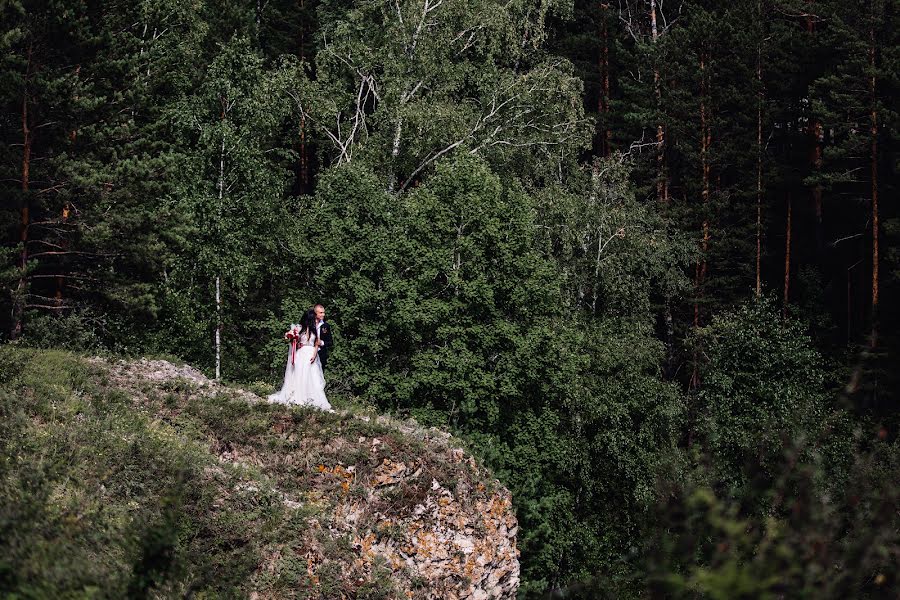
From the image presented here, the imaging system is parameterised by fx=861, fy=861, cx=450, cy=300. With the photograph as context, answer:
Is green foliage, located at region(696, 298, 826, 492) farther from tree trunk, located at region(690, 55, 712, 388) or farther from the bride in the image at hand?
the bride

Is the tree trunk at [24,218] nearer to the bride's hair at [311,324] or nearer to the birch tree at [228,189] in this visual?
the birch tree at [228,189]

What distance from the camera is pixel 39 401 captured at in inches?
538

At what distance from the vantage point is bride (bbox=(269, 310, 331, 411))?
55.8 ft

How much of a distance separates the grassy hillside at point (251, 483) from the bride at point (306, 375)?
2.68ft

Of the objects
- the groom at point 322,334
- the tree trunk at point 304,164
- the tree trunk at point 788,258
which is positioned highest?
the tree trunk at point 304,164

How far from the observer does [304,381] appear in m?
17.1

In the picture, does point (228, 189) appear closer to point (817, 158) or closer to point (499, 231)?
point (499, 231)

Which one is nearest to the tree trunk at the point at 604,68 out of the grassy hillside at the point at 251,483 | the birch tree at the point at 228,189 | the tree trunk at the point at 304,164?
the tree trunk at the point at 304,164

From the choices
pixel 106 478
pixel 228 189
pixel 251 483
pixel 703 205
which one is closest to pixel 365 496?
pixel 251 483

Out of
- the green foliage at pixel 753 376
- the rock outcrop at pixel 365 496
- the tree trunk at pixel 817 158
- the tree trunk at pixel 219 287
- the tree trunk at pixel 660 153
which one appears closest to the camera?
the rock outcrop at pixel 365 496

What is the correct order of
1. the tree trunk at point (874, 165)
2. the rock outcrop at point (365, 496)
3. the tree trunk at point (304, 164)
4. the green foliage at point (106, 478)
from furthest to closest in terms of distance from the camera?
1. the tree trunk at point (304, 164)
2. the tree trunk at point (874, 165)
3. the rock outcrop at point (365, 496)
4. the green foliage at point (106, 478)

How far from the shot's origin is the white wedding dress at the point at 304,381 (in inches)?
669

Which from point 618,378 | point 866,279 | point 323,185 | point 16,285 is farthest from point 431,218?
point 866,279

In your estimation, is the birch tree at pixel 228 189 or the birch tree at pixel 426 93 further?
the birch tree at pixel 426 93
